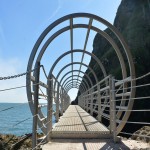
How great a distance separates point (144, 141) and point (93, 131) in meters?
1.02

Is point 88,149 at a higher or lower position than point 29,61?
lower

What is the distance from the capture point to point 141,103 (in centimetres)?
3772

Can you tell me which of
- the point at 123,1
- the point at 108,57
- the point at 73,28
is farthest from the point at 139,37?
the point at 73,28

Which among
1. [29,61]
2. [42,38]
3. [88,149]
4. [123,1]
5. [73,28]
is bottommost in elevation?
[88,149]

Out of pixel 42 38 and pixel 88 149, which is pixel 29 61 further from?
pixel 88 149

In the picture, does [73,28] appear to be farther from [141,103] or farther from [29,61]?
[141,103]

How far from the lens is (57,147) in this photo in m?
4.62

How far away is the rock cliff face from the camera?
3953 cm

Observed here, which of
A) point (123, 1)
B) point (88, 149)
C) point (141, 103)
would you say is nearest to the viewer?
point (88, 149)

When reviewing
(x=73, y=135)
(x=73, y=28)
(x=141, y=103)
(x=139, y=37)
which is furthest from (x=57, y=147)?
(x=139, y=37)

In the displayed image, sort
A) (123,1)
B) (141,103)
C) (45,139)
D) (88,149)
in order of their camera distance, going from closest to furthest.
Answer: (88,149), (45,139), (141,103), (123,1)

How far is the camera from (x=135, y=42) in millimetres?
53125

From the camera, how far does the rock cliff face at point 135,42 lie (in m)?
39.5

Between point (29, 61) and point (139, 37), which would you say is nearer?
point (29, 61)
